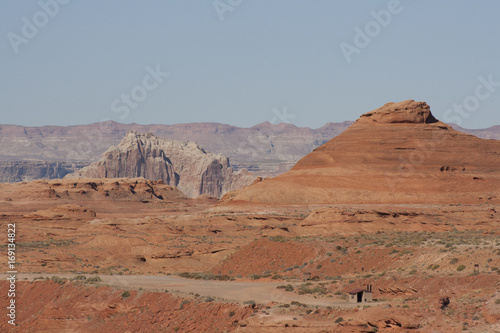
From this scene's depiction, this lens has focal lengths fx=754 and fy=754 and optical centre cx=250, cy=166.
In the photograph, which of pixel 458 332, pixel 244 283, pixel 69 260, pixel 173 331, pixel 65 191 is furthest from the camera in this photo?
pixel 65 191

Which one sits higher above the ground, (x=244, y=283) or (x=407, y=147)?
(x=407, y=147)

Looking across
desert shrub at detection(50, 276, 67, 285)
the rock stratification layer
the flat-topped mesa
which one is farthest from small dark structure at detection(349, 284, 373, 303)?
the flat-topped mesa

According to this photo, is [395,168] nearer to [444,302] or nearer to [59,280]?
[59,280]

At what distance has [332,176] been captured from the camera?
271ft

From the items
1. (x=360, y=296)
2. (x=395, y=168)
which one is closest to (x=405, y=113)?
(x=395, y=168)

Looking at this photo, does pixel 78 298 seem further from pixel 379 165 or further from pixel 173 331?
pixel 379 165

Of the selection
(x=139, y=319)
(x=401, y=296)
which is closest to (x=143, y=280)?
(x=139, y=319)

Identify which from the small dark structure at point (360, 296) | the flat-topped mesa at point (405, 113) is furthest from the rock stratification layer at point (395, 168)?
the small dark structure at point (360, 296)

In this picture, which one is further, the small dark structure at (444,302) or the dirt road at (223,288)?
the dirt road at (223,288)

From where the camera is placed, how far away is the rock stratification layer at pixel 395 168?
78875 millimetres

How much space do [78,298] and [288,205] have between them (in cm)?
5009

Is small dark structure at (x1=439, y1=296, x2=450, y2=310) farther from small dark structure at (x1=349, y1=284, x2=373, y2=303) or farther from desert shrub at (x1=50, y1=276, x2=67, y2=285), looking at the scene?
desert shrub at (x1=50, y1=276, x2=67, y2=285)

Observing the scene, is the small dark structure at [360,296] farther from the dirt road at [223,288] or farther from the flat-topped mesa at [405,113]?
the flat-topped mesa at [405,113]

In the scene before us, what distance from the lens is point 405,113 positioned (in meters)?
89.3
